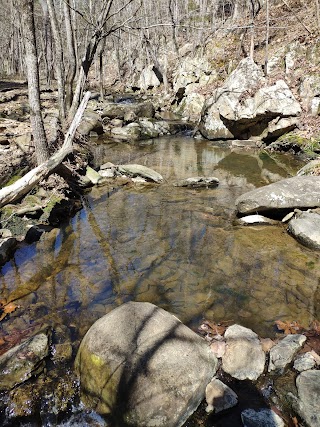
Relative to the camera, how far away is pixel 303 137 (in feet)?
43.2

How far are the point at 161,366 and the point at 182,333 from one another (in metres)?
0.51

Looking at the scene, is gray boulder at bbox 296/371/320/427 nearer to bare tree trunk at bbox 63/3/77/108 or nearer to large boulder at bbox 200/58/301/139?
large boulder at bbox 200/58/301/139

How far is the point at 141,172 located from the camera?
1031cm

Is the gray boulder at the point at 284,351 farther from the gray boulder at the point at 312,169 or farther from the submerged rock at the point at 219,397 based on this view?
the gray boulder at the point at 312,169

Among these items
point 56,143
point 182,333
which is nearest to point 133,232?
point 182,333

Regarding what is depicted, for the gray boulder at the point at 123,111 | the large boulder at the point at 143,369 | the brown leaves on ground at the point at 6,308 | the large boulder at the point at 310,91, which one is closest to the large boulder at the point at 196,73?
the gray boulder at the point at 123,111

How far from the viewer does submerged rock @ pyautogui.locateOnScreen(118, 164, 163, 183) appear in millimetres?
10164

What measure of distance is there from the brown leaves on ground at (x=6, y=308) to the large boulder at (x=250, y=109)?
43.5 feet

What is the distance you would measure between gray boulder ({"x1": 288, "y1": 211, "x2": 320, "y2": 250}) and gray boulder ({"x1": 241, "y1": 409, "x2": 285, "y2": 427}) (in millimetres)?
3912

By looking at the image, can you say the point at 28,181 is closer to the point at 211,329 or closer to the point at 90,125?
the point at 211,329

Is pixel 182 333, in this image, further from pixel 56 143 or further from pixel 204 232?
pixel 56 143

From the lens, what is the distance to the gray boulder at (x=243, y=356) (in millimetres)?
3486

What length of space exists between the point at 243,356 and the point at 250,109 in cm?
1336

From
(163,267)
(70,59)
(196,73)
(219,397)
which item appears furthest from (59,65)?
(219,397)
